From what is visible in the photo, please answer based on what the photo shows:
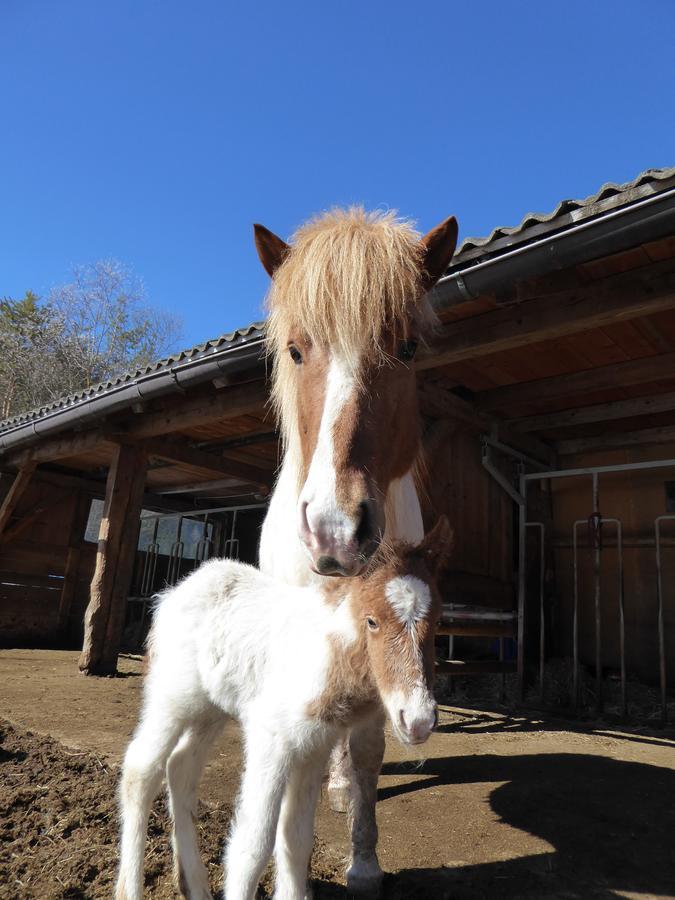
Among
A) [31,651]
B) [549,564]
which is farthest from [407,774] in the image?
[31,651]

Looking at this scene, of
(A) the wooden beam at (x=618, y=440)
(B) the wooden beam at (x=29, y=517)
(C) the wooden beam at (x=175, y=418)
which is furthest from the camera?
(B) the wooden beam at (x=29, y=517)

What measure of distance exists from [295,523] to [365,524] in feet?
3.17

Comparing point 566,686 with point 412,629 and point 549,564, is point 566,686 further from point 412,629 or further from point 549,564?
point 412,629

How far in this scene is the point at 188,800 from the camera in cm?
234

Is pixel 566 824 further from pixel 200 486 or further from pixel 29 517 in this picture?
pixel 29 517

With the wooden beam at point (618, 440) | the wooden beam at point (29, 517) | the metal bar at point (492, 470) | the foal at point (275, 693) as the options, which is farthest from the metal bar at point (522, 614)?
the wooden beam at point (29, 517)

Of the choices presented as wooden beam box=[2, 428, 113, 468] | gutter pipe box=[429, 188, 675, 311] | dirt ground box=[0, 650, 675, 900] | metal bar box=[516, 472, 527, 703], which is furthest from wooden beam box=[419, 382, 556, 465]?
wooden beam box=[2, 428, 113, 468]

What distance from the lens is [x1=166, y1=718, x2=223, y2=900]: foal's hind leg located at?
7.08ft

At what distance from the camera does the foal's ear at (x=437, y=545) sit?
208 centimetres

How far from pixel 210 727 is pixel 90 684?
4.92 metres

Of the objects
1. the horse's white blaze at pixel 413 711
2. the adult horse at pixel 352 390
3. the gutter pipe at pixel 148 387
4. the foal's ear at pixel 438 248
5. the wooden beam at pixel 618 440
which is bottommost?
the horse's white blaze at pixel 413 711

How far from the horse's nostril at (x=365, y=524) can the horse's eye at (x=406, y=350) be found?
749 millimetres

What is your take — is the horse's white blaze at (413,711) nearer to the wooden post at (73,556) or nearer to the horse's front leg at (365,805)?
the horse's front leg at (365,805)

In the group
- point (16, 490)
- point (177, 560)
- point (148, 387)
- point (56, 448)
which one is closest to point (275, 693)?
point (148, 387)
